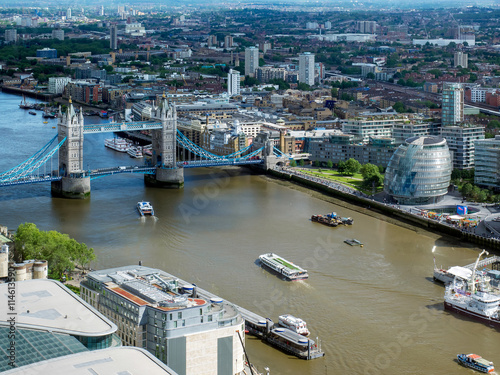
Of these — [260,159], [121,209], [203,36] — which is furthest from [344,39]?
[121,209]

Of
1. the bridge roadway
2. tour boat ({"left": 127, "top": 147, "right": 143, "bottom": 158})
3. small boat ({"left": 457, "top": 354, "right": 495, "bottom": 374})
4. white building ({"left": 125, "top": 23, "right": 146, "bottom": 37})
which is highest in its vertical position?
white building ({"left": 125, "top": 23, "right": 146, "bottom": 37})

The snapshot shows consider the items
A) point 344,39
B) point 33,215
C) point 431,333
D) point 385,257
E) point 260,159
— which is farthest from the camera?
point 344,39

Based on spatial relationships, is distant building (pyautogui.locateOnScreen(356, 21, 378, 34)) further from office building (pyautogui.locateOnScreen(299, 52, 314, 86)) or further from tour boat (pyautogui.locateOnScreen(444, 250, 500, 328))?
tour boat (pyautogui.locateOnScreen(444, 250, 500, 328))

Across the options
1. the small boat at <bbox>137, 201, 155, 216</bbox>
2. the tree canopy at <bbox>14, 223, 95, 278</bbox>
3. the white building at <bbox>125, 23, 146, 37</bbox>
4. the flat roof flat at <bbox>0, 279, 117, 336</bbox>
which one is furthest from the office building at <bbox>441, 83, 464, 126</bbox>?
the white building at <bbox>125, 23, 146, 37</bbox>

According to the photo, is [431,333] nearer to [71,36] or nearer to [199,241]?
[199,241]

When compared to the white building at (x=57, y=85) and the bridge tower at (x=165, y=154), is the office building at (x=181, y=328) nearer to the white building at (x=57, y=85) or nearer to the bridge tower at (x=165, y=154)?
the bridge tower at (x=165, y=154)

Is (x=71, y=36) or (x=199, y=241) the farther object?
(x=71, y=36)
